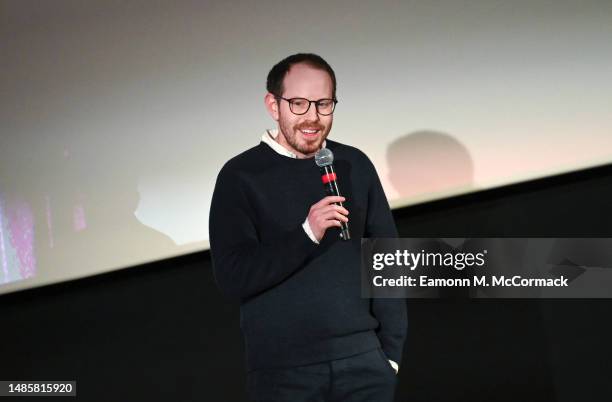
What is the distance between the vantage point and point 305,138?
7.32 ft

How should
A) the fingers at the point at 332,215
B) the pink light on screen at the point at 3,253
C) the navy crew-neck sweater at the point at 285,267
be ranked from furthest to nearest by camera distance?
1. the pink light on screen at the point at 3,253
2. the navy crew-neck sweater at the point at 285,267
3. the fingers at the point at 332,215

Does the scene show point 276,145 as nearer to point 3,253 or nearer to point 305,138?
point 305,138

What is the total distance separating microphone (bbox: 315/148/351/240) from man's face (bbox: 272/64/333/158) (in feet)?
0.17

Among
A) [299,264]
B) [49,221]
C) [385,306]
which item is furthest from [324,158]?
[49,221]

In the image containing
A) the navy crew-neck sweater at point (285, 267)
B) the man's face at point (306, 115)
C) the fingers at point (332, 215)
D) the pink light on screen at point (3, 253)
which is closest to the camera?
the fingers at point (332, 215)

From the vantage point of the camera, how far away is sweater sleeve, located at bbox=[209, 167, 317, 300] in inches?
82.6

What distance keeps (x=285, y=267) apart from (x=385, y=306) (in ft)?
1.21

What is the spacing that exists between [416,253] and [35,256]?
163cm

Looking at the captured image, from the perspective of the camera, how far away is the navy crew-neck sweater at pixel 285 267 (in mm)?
2127

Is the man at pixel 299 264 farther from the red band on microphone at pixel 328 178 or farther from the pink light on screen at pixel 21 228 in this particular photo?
the pink light on screen at pixel 21 228

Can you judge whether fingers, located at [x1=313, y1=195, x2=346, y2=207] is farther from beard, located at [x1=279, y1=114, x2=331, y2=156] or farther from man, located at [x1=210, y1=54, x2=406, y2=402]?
beard, located at [x1=279, y1=114, x2=331, y2=156]

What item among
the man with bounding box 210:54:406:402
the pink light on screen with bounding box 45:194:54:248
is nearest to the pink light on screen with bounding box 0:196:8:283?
the pink light on screen with bounding box 45:194:54:248

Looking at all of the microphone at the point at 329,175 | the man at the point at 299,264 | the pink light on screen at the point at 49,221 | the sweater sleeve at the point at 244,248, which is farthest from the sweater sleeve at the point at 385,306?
the pink light on screen at the point at 49,221

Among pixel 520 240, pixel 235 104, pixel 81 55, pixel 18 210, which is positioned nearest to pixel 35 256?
pixel 18 210
